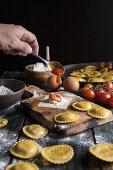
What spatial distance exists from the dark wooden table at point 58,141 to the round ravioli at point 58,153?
0.03 m

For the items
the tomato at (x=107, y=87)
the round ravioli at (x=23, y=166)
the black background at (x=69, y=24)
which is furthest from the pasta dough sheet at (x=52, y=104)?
the black background at (x=69, y=24)

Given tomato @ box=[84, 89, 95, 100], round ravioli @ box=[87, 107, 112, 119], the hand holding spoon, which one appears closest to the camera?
round ravioli @ box=[87, 107, 112, 119]

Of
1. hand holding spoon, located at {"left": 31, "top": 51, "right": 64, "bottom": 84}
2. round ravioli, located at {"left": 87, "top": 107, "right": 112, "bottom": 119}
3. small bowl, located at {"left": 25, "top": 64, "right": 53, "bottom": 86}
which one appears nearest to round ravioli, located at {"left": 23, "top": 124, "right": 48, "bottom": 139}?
round ravioli, located at {"left": 87, "top": 107, "right": 112, "bottom": 119}

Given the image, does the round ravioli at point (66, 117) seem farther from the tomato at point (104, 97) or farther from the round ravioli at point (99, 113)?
the tomato at point (104, 97)

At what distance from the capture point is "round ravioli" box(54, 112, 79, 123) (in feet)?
6.20

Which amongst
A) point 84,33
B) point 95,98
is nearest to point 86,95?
point 95,98

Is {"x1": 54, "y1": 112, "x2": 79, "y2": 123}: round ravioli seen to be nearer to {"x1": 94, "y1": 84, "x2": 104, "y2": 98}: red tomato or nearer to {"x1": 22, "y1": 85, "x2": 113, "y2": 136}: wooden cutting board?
{"x1": 22, "y1": 85, "x2": 113, "y2": 136}: wooden cutting board

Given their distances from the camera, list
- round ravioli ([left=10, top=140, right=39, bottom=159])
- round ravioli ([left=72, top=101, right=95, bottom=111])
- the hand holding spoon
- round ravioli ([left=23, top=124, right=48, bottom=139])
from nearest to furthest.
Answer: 1. round ravioli ([left=10, top=140, right=39, bottom=159])
2. round ravioli ([left=23, top=124, right=48, bottom=139])
3. round ravioli ([left=72, top=101, right=95, bottom=111])
4. the hand holding spoon

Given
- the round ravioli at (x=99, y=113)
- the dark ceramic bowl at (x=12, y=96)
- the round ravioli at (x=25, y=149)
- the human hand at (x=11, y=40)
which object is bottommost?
the round ravioli at (x=25, y=149)

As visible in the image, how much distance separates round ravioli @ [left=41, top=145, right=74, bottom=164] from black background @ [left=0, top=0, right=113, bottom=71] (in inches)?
129

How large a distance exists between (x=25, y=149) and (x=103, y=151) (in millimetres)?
548

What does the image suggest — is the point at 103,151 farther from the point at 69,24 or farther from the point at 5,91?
the point at 69,24

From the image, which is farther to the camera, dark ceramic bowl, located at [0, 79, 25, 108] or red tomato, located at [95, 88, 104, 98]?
red tomato, located at [95, 88, 104, 98]

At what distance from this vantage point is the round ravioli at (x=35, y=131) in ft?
5.89
